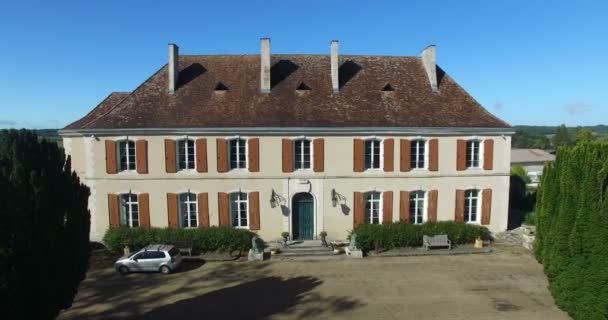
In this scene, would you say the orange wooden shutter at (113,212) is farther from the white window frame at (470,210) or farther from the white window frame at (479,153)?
the white window frame at (479,153)

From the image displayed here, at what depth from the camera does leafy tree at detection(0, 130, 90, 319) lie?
8156 mm

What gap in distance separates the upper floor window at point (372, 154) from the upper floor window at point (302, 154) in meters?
2.84

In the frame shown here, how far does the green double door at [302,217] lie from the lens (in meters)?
18.2

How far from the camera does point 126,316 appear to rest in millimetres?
11602

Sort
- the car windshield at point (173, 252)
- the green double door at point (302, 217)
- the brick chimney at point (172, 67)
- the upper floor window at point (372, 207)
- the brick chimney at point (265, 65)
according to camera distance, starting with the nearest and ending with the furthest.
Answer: the car windshield at point (173, 252)
the green double door at point (302, 217)
the upper floor window at point (372, 207)
the brick chimney at point (172, 67)
the brick chimney at point (265, 65)

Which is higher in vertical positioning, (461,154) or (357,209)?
(461,154)

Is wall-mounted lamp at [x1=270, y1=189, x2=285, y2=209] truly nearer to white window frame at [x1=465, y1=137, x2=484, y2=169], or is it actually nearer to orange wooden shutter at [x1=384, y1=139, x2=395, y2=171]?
orange wooden shutter at [x1=384, y1=139, x2=395, y2=171]

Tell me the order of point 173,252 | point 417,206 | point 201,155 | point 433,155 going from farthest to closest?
point 417,206 < point 433,155 < point 201,155 < point 173,252

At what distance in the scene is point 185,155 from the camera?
17828 millimetres

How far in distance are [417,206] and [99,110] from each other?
18775mm

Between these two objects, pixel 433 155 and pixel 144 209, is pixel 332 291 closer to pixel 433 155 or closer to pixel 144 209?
pixel 433 155

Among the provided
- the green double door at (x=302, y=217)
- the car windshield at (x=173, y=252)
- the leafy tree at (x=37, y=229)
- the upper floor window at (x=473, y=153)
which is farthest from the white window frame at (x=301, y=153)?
the leafy tree at (x=37, y=229)

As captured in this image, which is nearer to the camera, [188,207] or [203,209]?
Result: [203,209]

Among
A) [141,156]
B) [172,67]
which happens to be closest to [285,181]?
[141,156]
